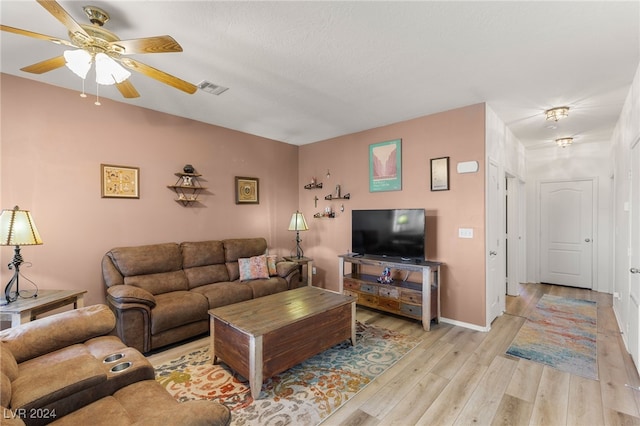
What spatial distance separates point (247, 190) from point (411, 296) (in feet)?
9.73

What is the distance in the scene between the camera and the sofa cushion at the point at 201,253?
3.76m

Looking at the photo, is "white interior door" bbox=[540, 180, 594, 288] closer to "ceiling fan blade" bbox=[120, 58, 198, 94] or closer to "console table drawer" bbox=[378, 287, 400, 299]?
"console table drawer" bbox=[378, 287, 400, 299]

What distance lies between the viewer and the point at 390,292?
3.71 m

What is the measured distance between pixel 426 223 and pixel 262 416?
2.91m

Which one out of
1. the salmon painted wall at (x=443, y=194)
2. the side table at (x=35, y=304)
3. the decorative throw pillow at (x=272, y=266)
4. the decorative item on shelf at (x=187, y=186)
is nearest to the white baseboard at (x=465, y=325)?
the salmon painted wall at (x=443, y=194)

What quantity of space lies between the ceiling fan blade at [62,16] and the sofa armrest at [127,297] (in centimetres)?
215

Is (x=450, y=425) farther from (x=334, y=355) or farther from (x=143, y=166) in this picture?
(x=143, y=166)

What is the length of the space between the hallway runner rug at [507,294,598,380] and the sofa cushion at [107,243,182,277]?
12.8ft

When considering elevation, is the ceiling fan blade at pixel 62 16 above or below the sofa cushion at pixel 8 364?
above

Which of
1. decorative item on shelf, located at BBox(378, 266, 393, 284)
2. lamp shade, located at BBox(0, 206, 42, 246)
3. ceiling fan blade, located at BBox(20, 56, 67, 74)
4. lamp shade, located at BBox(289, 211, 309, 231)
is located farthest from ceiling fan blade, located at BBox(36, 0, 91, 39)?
decorative item on shelf, located at BBox(378, 266, 393, 284)

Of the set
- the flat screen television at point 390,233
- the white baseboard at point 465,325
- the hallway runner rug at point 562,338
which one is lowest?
the hallway runner rug at point 562,338

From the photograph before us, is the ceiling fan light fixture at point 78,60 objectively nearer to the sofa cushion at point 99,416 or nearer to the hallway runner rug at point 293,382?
the sofa cushion at point 99,416

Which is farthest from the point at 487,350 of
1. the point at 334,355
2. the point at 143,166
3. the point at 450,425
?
the point at 143,166

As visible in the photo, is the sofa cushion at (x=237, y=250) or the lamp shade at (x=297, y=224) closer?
the sofa cushion at (x=237, y=250)
